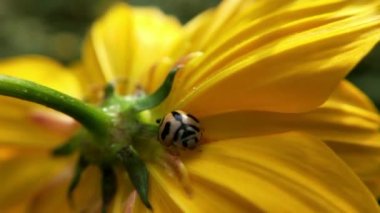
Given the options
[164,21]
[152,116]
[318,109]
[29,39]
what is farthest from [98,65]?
[29,39]

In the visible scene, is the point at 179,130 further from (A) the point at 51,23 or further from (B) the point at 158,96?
(A) the point at 51,23

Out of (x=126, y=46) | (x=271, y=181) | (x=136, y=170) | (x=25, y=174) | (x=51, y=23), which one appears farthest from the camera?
(x=51, y=23)

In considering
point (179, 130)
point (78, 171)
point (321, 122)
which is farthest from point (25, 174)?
point (321, 122)

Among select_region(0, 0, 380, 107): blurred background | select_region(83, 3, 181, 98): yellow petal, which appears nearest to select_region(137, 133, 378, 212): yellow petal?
select_region(83, 3, 181, 98): yellow petal

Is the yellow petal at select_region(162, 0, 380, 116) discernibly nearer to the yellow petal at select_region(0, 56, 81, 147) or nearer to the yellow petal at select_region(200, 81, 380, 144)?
the yellow petal at select_region(200, 81, 380, 144)

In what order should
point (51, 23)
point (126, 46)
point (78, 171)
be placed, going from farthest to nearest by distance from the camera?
point (51, 23) → point (126, 46) → point (78, 171)

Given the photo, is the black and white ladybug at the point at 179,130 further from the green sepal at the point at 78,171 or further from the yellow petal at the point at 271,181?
the green sepal at the point at 78,171
